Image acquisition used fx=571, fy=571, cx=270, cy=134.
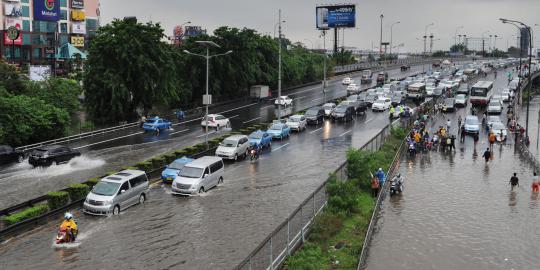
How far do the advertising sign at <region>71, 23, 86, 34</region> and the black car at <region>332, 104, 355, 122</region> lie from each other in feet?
293

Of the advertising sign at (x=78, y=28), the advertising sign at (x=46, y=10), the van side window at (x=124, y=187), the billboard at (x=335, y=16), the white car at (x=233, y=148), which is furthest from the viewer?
the billboard at (x=335, y=16)

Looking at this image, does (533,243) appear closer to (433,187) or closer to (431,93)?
(433,187)

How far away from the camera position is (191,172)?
31750mm

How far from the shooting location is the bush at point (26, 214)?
81.1 ft

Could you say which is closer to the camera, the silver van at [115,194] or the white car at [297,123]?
the silver van at [115,194]

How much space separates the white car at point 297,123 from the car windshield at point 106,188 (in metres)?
28.1

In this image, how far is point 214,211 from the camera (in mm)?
28109

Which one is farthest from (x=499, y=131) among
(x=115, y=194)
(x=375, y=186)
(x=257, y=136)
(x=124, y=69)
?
(x=124, y=69)

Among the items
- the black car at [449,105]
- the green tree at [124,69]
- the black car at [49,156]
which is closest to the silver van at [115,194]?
the black car at [49,156]

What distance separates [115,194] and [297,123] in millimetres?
28975

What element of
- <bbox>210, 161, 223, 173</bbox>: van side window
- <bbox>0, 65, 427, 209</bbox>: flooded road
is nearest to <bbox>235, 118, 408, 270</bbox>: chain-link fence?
<bbox>210, 161, 223, 173</bbox>: van side window

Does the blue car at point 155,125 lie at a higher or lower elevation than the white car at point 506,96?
lower

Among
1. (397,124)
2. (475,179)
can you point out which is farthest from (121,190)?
(397,124)

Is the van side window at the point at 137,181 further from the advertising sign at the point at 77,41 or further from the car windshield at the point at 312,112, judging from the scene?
the advertising sign at the point at 77,41
